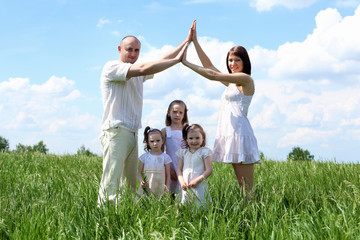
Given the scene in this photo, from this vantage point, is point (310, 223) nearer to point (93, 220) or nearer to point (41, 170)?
point (93, 220)

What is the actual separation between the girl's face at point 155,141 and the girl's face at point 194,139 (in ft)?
1.75

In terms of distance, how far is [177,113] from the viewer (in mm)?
4840

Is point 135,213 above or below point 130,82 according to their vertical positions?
below

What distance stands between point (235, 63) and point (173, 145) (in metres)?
1.32

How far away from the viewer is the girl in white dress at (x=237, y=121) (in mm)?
4148

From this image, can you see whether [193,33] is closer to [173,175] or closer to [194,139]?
[194,139]

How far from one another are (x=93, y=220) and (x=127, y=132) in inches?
40.6

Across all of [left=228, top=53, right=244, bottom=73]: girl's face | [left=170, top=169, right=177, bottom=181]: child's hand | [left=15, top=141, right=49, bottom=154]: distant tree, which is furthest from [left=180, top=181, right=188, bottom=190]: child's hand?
[left=15, top=141, right=49, bottom=154]: distant tree

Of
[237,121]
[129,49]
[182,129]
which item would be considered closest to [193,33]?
[129,49]

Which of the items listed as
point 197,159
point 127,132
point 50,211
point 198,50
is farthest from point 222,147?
point 50,211

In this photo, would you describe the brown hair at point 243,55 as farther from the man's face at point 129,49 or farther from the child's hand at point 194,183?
the child's hand at point 194,183

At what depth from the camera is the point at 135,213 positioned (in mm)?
3609

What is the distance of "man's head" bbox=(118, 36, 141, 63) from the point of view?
425 cm

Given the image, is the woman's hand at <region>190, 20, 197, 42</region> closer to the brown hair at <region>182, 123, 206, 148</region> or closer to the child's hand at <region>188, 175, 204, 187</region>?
the brown hair at <region>182, 123, 206, 148</region>
